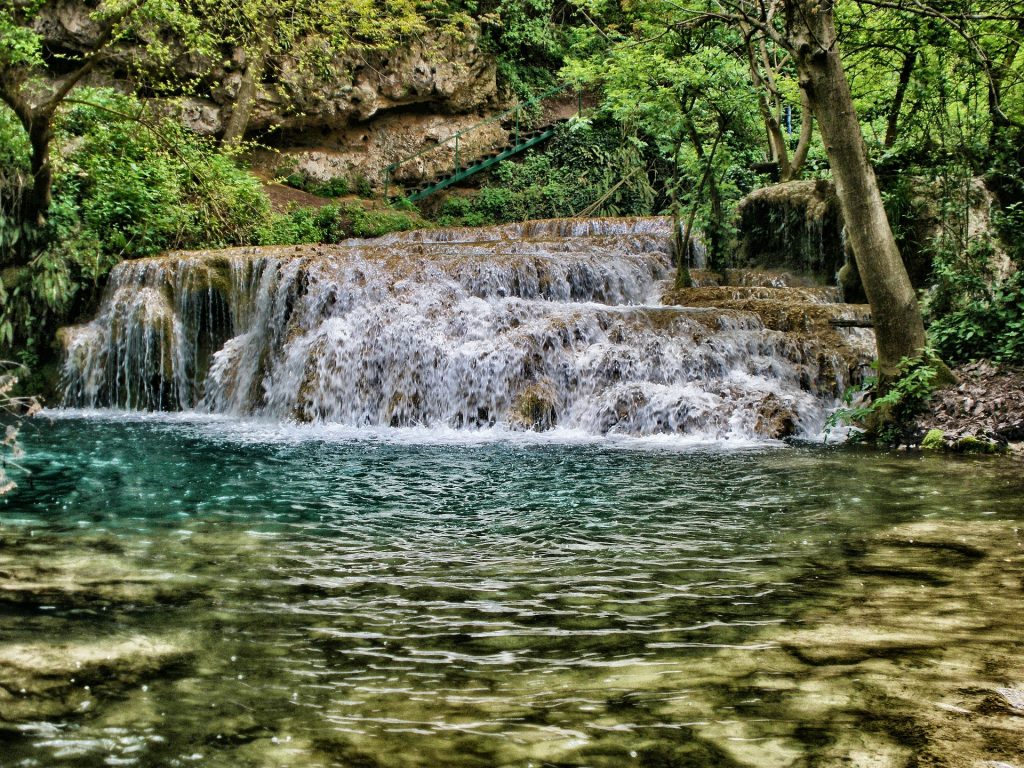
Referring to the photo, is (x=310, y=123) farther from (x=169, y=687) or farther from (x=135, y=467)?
(x=169, y=687)

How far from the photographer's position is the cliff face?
65.8 ft

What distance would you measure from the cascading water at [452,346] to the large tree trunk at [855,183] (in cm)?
169

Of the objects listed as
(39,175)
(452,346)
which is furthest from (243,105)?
(452,346)

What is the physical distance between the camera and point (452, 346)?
1038cm

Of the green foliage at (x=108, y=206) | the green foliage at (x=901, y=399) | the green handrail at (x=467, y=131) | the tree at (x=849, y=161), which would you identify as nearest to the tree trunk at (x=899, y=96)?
the tree at (x=849, y=161)

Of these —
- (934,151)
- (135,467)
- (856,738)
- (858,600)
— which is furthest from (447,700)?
(934,151)

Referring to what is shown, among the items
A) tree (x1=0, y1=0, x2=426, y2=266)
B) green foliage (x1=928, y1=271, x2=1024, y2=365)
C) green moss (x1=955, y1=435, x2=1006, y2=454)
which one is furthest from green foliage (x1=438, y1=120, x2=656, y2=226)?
green moss (x1=955, y1=435, x2=1006, y2=454)

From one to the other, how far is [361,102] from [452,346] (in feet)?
47.7

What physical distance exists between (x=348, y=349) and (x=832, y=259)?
25.0 feet

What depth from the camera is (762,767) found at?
1.83 metres

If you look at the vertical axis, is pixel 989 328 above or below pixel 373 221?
below

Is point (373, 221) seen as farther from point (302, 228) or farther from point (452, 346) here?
point (452, 346)

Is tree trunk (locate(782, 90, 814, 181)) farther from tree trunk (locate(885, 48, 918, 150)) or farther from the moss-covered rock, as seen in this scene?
the moss-covered rock

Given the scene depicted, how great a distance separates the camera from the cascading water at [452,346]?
30.7 feet
